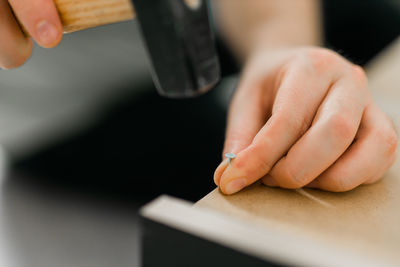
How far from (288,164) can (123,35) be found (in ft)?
4.01

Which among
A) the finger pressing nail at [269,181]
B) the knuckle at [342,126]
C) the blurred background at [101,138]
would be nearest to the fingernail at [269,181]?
the finger pressing nail at [269,181]

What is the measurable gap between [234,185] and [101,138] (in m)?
0.77

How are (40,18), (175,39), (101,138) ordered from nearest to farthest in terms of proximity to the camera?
(175,39) < (40,18) < (101,138)

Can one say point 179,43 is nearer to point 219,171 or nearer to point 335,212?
point 219,171

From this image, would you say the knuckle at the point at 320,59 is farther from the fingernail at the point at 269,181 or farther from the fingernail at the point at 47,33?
the fingernail at the point at 47,33

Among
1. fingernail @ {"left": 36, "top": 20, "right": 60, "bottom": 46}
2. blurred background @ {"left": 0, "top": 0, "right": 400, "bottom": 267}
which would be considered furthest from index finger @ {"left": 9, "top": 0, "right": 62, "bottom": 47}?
blurred background @ {"left": 0, "top": 0, "right": 400, "bottom": 267}

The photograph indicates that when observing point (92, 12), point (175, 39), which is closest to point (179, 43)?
point (175, 39)

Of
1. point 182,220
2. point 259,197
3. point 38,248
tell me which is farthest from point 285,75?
point 38,248

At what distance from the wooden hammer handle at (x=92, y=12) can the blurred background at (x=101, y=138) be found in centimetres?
62

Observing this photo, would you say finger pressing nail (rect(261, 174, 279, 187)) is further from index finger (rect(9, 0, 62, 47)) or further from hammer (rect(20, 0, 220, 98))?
index finger (rect(9, 0, 62, 47))

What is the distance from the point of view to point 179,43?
0.48 m

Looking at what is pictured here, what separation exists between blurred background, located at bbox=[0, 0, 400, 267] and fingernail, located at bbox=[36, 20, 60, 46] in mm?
611

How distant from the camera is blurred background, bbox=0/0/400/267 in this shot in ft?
3.92

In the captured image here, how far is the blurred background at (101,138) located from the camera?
119 centimetres
